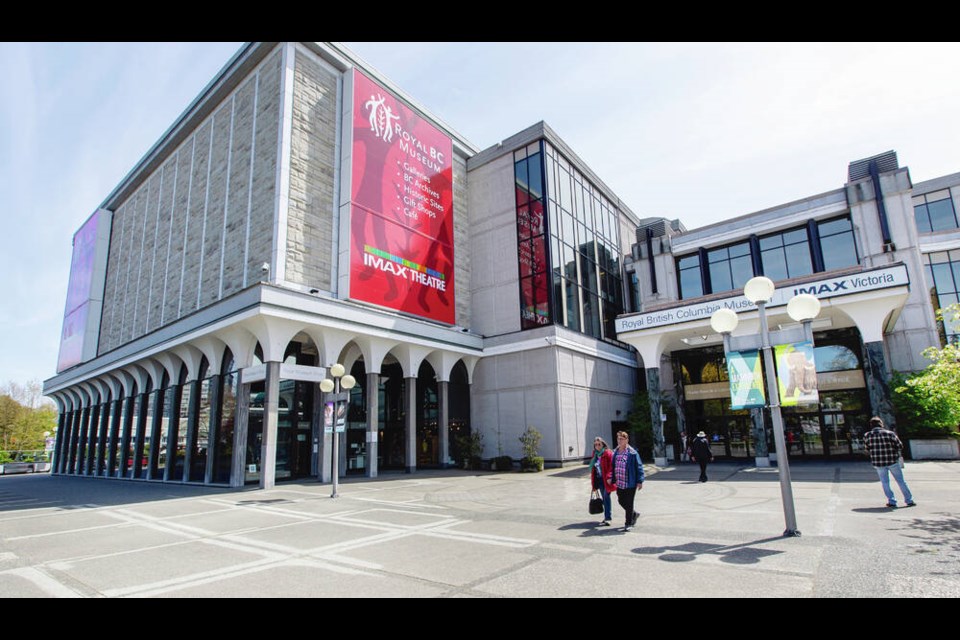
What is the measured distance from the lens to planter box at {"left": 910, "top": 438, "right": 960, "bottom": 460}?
68.0 ft

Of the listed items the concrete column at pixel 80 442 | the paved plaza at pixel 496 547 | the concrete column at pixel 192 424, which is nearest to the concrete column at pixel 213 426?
the concrete column at pixel 192 424

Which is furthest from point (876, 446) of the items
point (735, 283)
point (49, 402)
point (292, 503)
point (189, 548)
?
point (49, 402)

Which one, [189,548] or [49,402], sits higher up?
[49,402]

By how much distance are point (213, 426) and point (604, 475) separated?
61.6 feet

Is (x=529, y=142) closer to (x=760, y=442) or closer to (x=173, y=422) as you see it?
(x=760, y=442)

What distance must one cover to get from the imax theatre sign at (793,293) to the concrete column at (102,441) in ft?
120

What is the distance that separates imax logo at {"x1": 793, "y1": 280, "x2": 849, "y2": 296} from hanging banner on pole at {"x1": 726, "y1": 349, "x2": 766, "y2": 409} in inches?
552

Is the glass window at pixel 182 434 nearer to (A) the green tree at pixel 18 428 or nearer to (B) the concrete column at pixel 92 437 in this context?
(B) the concrete column at pixel 92 437

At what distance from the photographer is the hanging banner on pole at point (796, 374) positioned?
28.8 feet

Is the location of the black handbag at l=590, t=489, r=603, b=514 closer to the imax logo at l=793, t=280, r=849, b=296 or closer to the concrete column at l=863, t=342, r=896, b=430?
the imax logo at l=793, t=280, r=849, b=296

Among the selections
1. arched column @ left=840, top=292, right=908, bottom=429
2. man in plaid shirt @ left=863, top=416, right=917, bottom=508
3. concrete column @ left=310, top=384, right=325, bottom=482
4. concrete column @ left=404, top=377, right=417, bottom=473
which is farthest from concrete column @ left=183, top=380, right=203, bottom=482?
arched column @ left=840, top=292, right=908, bottom=429

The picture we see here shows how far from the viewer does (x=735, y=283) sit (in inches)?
1235
